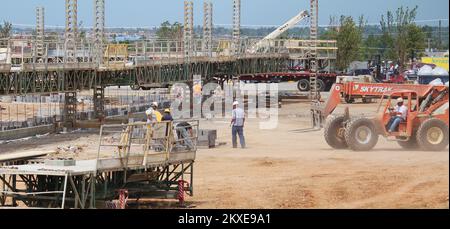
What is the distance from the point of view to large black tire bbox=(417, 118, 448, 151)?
2552 centimetres

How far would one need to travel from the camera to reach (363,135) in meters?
28.8

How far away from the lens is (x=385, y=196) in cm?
1931

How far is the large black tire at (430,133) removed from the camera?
2552 centimetres

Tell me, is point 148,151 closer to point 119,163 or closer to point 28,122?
point 119,163

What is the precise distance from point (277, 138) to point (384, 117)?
8.27 m

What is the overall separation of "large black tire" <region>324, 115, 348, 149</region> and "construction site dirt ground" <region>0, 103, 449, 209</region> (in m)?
0.34

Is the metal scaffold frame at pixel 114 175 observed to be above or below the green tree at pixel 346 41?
below

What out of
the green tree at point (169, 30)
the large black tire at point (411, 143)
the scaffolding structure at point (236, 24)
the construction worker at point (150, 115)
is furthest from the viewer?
the green tree at point (169, 30)

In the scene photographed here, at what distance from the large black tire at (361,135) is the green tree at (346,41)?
5836cm

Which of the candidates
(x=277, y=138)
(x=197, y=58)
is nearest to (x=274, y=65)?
(x=197, y=58)

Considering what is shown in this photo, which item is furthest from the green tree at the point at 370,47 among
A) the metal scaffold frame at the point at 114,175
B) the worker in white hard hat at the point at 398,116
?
the metal scaffold frame at the point at 114,175

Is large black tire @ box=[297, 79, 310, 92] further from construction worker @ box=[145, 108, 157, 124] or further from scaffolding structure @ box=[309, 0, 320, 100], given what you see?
construction worker @ box=[145, 108, 157, 124]

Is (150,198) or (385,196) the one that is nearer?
(385,196)

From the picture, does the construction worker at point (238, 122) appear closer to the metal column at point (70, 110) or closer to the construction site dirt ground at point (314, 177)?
the construction site dirt ground at point (314, 177)
